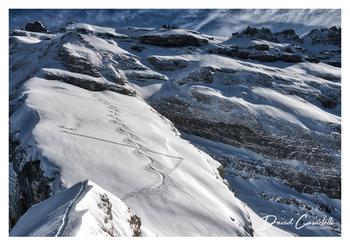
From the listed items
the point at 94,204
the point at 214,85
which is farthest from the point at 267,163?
the point at 94,204

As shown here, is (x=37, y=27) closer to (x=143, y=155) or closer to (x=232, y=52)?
(x=232, y=52)

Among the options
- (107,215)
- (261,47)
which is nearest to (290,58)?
(261,47)

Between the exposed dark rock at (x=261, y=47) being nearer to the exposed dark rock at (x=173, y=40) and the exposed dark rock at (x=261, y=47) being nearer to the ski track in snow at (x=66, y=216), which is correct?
the exposed dark rock at (x=173, y=40)

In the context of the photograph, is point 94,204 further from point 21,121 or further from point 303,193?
point 303,193

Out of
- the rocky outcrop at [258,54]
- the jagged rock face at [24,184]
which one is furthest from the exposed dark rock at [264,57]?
the jagged rock face at [24,184]

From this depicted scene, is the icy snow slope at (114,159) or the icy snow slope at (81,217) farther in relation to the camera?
the icy snow slope at (114,159)

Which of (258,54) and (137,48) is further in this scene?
(258,54)

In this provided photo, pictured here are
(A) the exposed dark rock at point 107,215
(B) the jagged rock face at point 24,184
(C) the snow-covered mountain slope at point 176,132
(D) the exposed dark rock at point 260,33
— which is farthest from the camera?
(D) the exposed dark rock at point 260,33
